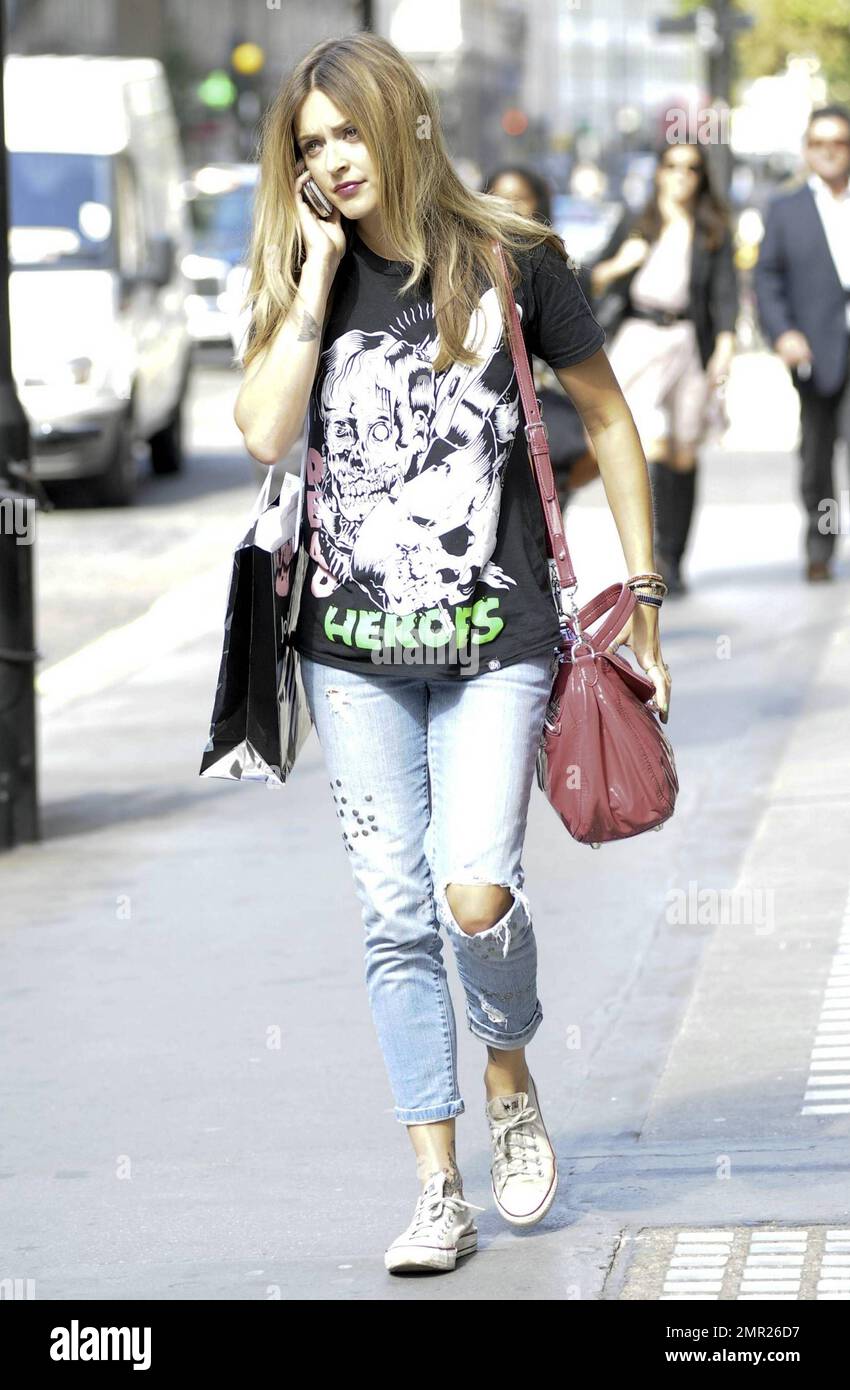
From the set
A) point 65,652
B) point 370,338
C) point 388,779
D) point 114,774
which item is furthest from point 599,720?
point 65,652

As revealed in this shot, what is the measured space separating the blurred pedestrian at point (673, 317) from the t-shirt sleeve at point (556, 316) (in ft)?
21.2

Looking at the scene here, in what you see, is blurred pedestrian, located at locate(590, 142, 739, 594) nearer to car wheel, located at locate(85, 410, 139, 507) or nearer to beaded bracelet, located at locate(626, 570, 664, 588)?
car wheel, located at locate(85, 410, 139, 507)

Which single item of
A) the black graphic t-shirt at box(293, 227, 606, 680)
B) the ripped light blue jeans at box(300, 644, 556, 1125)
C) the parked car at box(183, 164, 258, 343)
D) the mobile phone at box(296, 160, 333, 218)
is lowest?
the parked car at box(183, 164, 258, 343)

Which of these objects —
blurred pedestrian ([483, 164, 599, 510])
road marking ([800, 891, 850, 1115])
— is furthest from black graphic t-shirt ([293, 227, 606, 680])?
blurred pedestrian ([483, 164, 599, 510])

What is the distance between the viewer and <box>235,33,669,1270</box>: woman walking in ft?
12.0

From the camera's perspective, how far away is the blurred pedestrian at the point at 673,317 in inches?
408

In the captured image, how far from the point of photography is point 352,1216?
4062mm

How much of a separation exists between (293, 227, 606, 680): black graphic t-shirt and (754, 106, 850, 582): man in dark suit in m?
6.88

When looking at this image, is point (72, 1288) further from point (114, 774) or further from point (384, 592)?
point (114, 774)

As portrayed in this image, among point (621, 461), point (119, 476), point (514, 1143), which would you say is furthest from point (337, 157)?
point (119, 476)

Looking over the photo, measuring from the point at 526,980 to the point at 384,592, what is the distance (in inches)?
24.5

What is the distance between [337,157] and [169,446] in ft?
44.3

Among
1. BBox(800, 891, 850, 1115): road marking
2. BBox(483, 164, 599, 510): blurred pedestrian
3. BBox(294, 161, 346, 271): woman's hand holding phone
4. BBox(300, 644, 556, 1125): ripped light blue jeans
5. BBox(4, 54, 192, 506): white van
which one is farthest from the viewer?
BBox(4, 54, 192, 506): white van

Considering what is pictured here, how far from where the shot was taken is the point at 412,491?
146 inches
